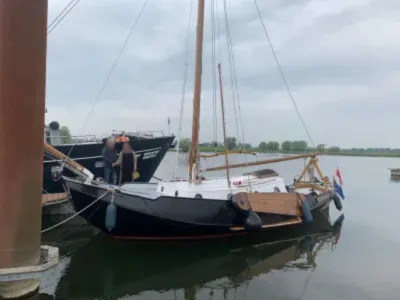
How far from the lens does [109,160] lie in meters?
13.4

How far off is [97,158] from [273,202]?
816cm

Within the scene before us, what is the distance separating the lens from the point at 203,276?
906cm

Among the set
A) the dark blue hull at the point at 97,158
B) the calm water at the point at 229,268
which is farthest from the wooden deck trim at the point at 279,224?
the dark blue hull at the point at 97,158

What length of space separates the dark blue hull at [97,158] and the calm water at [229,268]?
2.81 m

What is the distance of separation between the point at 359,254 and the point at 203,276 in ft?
17.1

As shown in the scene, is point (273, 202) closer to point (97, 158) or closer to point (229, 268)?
point (229, 268)

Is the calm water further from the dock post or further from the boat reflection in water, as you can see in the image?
the dock post


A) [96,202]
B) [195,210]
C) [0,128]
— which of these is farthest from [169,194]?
[0,128]

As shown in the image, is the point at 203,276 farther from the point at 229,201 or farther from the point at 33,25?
the point at 33,25

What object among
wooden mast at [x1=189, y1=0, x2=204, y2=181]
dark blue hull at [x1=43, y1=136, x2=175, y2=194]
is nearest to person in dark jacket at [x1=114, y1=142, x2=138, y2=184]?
wooden mast at [x1=189, y1=0, x2=204, y2=181]

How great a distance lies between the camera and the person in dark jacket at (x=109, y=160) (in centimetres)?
1327

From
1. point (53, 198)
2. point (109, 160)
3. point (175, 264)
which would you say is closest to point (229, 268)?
point (175, 264)

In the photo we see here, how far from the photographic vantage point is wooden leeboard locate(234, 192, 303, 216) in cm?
1147

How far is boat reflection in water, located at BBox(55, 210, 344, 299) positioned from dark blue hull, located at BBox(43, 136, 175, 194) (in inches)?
177
